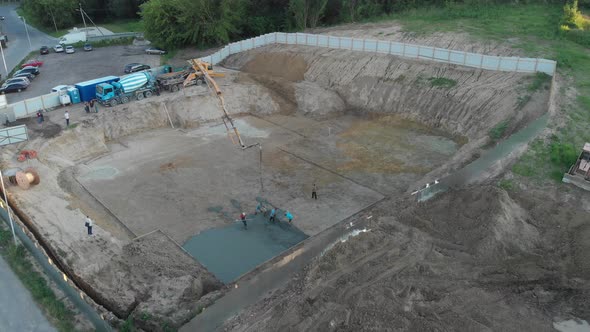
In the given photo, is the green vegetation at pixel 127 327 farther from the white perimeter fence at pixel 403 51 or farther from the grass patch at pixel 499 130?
the white perimeter fence at pixel 403 51

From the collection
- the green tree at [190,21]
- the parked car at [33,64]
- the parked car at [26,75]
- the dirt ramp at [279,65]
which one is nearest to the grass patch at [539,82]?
the dirt ramp at [279,65]

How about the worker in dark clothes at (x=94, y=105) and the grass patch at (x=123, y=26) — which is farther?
the grass patch at (x=123, y=26)

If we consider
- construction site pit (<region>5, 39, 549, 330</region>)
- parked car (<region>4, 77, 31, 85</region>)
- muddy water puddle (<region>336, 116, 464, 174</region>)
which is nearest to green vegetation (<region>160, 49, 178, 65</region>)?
construction site pit (<region>5, 39, 549, 330</region>)

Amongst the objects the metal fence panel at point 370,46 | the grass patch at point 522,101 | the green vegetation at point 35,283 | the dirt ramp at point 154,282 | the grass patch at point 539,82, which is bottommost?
the dirt ramp at point 154,282

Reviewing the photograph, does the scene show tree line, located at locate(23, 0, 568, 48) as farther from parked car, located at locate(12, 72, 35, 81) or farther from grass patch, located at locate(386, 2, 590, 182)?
parked car, located at locate(12, 72, 35, 81)

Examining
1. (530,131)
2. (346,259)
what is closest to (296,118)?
(530,131)

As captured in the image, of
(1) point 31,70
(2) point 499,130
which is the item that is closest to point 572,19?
(2) point 499,130

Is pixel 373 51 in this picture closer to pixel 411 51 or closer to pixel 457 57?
pixel 411 51
